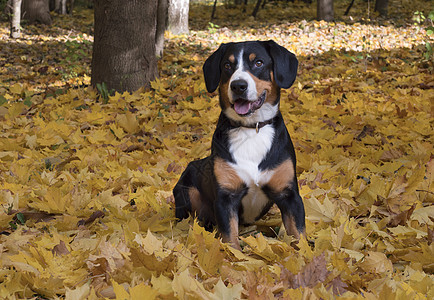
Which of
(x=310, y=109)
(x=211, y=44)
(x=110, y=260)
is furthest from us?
(x=211, y=44)

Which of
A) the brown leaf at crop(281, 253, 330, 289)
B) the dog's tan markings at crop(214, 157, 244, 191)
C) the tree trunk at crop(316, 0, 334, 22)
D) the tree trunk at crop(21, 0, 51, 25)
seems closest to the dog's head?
the dog's tan markings at crop(214, 157, 244, 191)

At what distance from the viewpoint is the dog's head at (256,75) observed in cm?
282

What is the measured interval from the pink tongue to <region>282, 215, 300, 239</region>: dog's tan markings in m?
0.66

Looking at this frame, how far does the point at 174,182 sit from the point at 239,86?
134 cm

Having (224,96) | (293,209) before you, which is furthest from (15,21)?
(293,209)

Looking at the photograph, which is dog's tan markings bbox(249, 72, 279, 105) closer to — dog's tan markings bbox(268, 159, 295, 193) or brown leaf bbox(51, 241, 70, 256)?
dog's tan markings bbox(268, 159, 295, 193)

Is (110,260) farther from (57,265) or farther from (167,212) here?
(167,212)

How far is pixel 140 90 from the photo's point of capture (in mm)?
6523

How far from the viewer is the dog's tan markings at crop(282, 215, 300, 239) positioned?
274 cm

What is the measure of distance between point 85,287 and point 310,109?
4.20 m

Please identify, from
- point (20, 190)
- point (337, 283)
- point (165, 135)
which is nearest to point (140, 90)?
point (165, 135)

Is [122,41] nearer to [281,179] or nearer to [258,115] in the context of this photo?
[258,115]

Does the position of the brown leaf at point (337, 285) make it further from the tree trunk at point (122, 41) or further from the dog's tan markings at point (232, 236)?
the tree trunk at point (122, 41)

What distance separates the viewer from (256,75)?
2.86m
